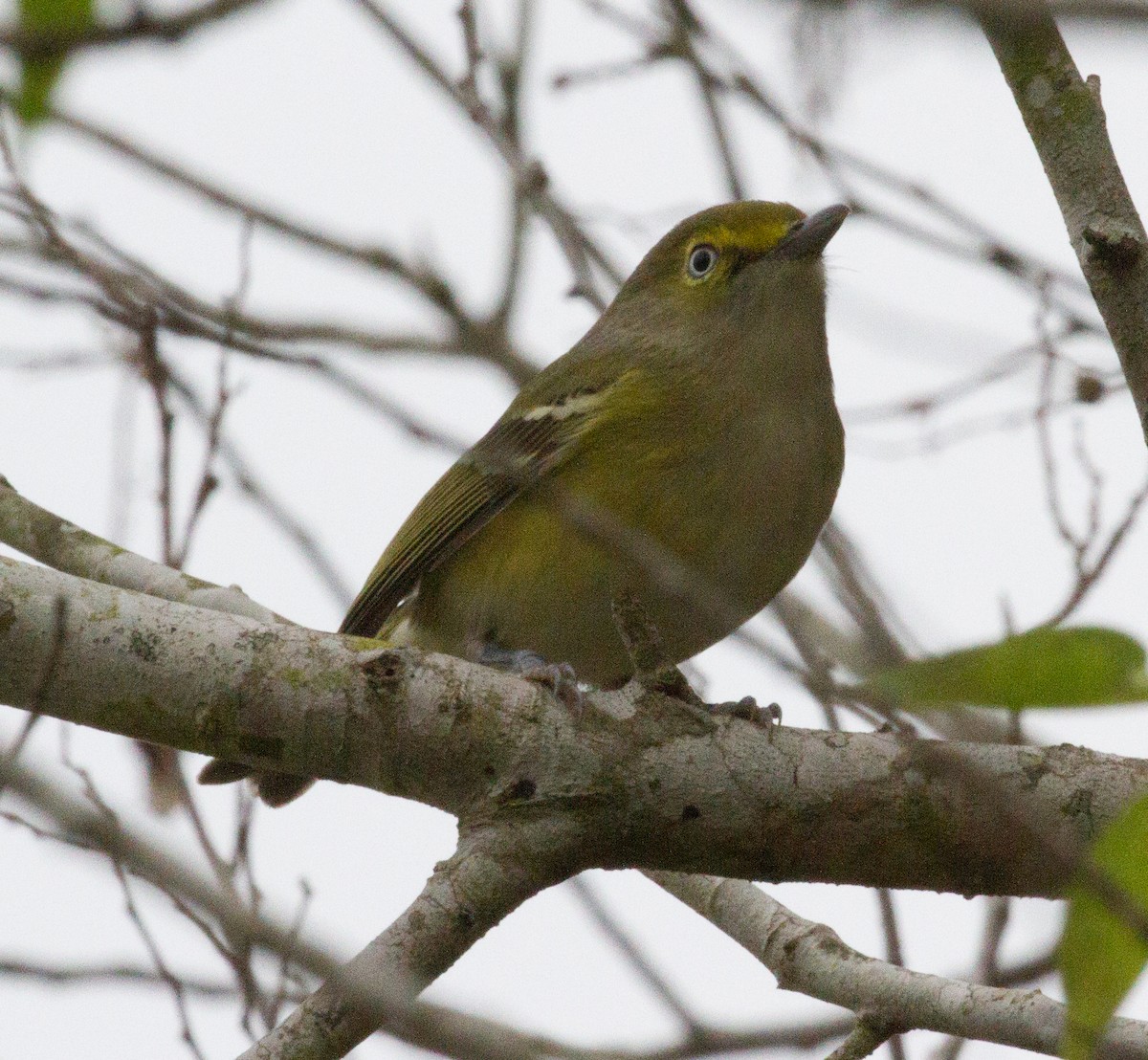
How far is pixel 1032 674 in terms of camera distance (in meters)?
1.73

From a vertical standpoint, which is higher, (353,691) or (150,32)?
(150,32)

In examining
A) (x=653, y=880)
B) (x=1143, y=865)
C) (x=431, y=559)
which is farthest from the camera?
(x=431, y=559)

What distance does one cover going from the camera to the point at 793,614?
5590mm

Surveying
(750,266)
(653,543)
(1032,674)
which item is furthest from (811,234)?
(1032,674)

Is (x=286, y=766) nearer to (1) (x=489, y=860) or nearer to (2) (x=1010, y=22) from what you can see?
(1) (x=489, y=860)

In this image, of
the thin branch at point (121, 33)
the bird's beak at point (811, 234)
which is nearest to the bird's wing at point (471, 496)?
the bird's beak at point (811, 234)

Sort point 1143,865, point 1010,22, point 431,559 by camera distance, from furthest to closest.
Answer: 1. point 431,559
2. point 1143,865
3. point 1010,22

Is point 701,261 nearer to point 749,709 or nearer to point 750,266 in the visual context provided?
point 750,266

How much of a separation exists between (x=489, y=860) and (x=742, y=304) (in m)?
2.86

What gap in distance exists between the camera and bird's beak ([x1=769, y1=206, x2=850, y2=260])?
17.6ft

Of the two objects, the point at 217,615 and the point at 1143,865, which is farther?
the point at 217,615

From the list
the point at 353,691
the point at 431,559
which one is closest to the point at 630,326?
the point at 431,559

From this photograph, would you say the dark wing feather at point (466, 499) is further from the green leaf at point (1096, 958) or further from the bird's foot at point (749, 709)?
the green leaf at point (1096, 958)

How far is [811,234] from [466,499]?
4.82ft
